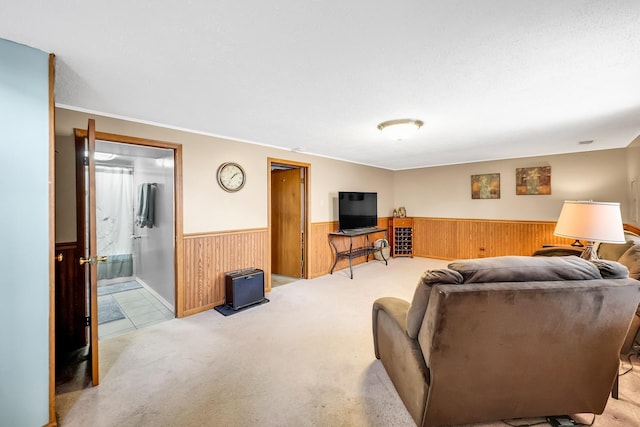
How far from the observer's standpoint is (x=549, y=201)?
5.04m

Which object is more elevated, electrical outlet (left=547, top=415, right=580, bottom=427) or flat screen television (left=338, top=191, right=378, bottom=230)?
flat screen television (left=338, top=191, right=378, bottom=230)

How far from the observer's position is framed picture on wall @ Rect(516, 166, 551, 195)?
5.05 meters

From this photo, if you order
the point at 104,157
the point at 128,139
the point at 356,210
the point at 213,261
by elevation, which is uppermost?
the point at 104,157

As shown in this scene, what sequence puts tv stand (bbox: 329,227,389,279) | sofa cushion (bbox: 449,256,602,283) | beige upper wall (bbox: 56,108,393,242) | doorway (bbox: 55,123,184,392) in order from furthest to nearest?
1. tv stand (bbox: 329,227,389,279)
2. beige upper wall (bbox: 56,108,393,242)
3. doorway (bbox: 55,123,184,392)
4. sofa cushion (bbox: 449,256,602,283)

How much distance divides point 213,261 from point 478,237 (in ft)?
17.1

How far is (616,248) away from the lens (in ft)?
9.22

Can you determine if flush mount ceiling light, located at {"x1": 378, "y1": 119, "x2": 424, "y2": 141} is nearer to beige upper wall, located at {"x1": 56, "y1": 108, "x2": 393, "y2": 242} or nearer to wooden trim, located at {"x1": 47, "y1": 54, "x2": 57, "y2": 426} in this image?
beige upper wall, located at {"x1": 56, "y1": 108, "x2": 393, "y2": 242}

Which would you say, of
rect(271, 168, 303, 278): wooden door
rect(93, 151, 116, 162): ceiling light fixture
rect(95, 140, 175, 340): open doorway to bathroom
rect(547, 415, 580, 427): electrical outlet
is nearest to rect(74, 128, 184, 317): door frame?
rect(95, 140, 175, 340): open doorway to bathroom

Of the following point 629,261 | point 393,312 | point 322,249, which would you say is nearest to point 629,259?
point 629,261

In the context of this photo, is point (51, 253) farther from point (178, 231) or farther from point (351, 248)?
point (351, 248)

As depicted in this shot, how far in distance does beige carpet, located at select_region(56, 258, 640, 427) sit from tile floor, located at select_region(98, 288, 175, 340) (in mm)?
184

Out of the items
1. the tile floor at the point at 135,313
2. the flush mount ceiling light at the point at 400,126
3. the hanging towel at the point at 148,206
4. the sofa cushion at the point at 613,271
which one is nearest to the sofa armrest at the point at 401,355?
the sofa cushion at the point at 613,271

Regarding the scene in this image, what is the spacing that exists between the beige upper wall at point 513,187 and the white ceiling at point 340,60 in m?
1.79

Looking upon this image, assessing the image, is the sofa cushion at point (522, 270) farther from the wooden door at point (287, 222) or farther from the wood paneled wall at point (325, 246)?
the wooden door at point (287, 222)
